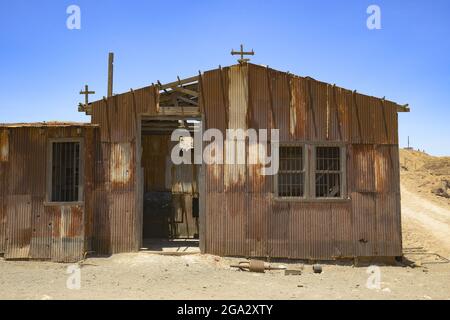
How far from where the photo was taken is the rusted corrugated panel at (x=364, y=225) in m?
11.8

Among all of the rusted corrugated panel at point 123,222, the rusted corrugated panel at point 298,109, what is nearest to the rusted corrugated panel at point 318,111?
the rusted corrugated panel at point 298,109

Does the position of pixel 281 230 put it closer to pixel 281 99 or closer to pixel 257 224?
pixel 257 224

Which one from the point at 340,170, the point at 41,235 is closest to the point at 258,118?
the point at 340,170

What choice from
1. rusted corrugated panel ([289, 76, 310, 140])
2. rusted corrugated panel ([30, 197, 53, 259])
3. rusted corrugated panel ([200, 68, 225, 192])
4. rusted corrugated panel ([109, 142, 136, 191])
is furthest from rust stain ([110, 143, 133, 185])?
rusted corrugated panel ([289, 76, 310, 140])

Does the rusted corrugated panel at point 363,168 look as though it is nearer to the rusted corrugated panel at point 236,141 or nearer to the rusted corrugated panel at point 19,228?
the rusted corrugated panel at point 236,141

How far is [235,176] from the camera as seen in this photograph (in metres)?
11.7

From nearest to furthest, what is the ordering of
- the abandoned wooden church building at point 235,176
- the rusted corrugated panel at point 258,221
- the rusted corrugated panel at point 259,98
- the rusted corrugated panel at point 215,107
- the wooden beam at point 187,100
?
1. the abandoned wooden church building at point 235,176
2. the rusted corrugated panel at point 258,221
3. the rusted corrugated panel at point 215,107
4. the rusted corrugated panel at point 259,98
5. the wooden beam at point 187,100

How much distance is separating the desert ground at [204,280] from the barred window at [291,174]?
6.49 feet

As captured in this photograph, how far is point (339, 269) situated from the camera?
1132cm

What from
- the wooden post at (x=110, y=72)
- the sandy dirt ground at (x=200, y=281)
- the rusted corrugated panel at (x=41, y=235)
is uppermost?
the wooden post at (x=110, y=72)

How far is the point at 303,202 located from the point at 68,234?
20.8ft
